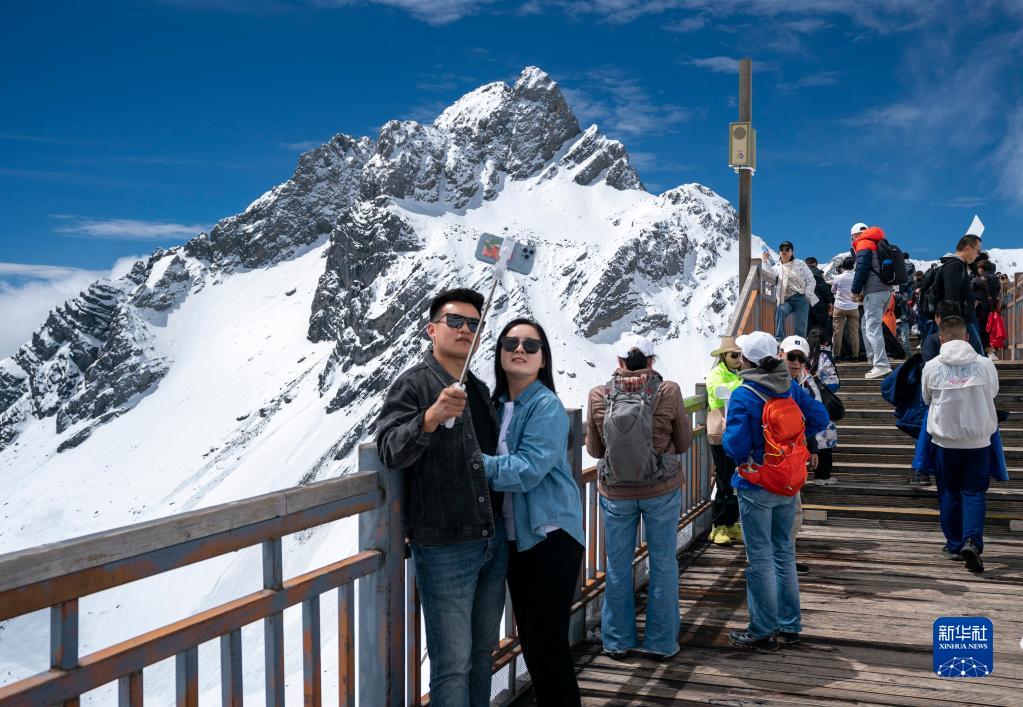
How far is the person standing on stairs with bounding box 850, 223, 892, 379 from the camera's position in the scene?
10977mm

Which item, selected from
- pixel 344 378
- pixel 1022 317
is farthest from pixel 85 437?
pixel 1022 317

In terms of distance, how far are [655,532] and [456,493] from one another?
2.05m

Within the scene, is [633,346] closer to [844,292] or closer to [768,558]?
[768,558]

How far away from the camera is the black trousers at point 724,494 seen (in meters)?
7.21

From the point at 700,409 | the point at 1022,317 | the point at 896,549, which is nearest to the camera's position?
the point at 896,549

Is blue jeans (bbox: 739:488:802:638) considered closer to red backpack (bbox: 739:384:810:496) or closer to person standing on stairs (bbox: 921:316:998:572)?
red backpack (bbox: 739:384:810:496)

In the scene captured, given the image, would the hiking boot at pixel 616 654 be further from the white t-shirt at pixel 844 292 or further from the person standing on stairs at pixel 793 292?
the white t-shirt at pixel 844 292

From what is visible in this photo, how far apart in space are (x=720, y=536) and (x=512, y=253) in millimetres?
5236

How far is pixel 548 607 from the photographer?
3240 millimetres

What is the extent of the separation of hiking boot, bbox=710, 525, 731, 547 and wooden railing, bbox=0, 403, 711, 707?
3631 millimetres

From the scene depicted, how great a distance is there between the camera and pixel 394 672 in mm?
3195

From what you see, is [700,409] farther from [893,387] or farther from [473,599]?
[473,599]

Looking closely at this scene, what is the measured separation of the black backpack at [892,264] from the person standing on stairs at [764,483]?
6.91 meters

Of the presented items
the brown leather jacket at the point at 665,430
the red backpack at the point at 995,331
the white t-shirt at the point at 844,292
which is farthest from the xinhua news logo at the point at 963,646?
the red backpack at the point at 995,331
